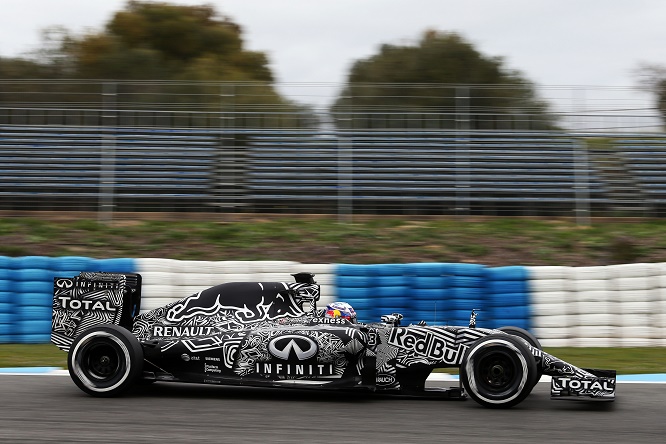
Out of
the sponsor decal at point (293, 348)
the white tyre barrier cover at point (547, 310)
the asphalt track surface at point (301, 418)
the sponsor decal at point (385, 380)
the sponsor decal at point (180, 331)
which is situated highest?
the sponsor decal at point (180, 331)

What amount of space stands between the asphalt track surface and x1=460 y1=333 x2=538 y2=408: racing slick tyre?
13 cm

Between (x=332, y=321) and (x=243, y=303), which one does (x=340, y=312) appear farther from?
(x=243, y=303)

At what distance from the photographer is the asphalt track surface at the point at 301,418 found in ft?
18.6

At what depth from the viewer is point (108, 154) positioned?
16219mm

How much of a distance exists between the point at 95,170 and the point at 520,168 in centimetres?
823

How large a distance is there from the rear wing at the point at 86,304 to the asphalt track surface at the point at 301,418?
1.88 ft

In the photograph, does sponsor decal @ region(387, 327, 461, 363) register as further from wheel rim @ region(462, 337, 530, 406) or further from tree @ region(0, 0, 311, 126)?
A: tree @ region(0, 0, 311, 126)

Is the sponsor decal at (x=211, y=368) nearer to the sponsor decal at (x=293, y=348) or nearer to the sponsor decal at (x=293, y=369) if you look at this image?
the sponsor decal at (x=293, y=369)

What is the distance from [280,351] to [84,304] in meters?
1.91

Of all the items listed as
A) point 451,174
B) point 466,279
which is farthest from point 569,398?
point 451,174

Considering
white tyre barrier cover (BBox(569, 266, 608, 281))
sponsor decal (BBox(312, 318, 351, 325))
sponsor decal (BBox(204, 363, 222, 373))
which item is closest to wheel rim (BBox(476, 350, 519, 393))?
sponsor decal (BBox(312, 318, 351, 325))

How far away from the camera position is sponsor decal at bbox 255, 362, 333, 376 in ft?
22.7

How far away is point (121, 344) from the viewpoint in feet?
23.4

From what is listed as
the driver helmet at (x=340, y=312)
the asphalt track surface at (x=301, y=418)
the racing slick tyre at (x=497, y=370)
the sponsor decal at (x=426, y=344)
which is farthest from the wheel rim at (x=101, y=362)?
the racing slick tyre at (x=497, y=370)
